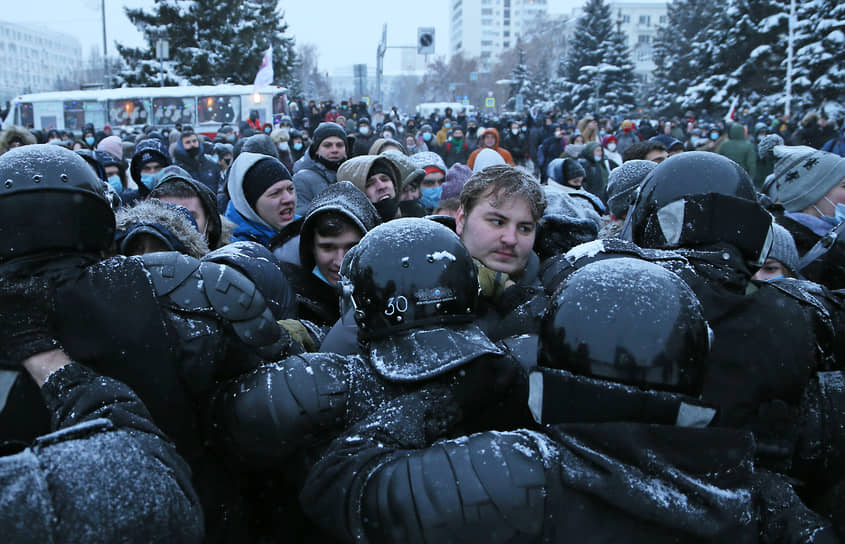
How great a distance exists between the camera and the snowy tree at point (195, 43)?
3047 cm

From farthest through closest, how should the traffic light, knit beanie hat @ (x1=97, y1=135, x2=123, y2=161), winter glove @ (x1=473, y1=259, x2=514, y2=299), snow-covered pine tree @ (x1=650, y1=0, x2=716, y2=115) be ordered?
snow-covered pine tree @ (x1=650, y1=0, x2=716, y2=115), the traffic light, knit beanie hat @ (x1=97, y1=135, x2=123, y2=161), winter glove @ (x1=473, y1=259, x2=514, y2=299)

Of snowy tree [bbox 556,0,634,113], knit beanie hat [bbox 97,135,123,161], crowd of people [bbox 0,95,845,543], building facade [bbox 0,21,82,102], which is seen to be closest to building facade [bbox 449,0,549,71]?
building facade [bbox 0,21,82,102]

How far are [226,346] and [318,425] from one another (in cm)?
33

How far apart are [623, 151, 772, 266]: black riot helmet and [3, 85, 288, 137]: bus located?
22.9m

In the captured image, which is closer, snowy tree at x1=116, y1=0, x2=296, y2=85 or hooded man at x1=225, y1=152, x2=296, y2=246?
hooded man at x1=225, y1=152, x2=296, y2=246

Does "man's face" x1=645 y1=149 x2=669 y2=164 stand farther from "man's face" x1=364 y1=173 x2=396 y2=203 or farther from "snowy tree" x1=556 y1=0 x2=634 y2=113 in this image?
"snowy tree" x1=556 y1=0 x2=634 y2=113

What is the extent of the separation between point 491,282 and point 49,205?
157cm

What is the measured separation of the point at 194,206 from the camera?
13.4 ft

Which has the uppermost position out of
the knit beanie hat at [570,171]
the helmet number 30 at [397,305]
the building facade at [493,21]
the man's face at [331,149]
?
the building facade at [493,21]

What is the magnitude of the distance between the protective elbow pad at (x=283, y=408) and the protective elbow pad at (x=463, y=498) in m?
0.30

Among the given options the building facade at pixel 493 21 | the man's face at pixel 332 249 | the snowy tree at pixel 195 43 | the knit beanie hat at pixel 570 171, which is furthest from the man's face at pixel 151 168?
the building facade at pixel 493 21

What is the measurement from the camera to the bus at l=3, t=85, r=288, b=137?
23547mm

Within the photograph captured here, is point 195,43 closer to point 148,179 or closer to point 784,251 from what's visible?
point 148,179

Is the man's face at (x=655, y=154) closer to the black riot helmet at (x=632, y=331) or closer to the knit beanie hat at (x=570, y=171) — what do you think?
the knit beanie hat at (x=570, y=171)
